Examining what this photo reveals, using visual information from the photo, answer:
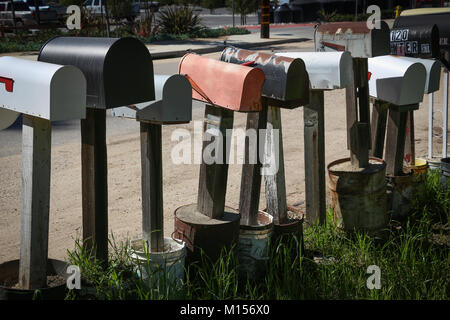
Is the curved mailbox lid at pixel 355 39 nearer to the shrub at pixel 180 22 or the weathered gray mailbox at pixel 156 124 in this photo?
the weathered gray mailbox at pixel 156 124

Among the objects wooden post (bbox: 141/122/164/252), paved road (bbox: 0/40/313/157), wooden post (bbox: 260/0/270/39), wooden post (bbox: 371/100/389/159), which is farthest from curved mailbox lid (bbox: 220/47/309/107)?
wooden post (bbox: 260/0/270/39)

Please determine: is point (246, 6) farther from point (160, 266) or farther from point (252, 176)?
point (160, 266)

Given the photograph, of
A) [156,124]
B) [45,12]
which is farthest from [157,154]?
[45,12]

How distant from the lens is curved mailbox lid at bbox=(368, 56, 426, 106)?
4003 mm

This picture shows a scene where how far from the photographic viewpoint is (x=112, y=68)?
2.62 meters

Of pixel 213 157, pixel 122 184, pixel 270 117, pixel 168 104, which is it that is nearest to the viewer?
pixel 168 104

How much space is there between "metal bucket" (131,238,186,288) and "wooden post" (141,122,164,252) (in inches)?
2.9

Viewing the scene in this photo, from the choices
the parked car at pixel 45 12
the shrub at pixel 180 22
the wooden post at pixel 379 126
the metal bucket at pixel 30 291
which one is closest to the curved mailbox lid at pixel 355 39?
the wooden post at pixel 379 126

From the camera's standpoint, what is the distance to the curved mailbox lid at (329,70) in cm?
354

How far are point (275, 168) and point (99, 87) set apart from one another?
4.08 feet

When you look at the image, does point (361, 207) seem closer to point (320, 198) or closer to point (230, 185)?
point (320, 198)

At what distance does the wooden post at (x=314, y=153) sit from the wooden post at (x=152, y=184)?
47.1 inches

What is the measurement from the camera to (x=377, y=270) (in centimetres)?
316

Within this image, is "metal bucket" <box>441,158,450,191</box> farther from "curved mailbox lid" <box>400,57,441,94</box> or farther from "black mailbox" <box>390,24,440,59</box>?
"black mailbox" <box>390,24,440,59</box>
